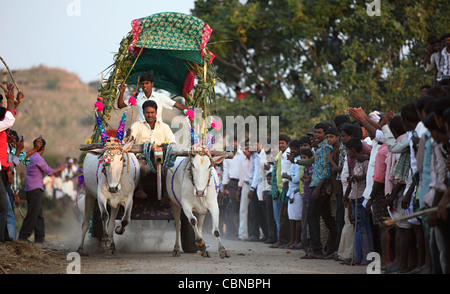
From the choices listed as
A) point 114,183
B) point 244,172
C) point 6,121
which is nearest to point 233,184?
point 244,172

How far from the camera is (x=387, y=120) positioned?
31.0 feet

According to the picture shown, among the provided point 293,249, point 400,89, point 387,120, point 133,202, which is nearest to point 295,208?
point 293,249

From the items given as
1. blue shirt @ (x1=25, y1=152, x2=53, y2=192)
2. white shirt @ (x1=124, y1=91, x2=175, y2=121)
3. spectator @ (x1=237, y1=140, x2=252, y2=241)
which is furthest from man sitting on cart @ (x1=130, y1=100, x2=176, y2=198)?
spectator @ (x1=237, y1=140, x2=252, y2=241)

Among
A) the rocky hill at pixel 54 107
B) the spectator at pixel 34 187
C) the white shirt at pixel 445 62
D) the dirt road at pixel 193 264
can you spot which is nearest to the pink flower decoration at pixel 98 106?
the dirt road at pixel 193 264

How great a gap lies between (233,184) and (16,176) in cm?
586

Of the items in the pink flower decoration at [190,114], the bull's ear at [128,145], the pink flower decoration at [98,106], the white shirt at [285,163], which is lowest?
the white shirt at [285,163]

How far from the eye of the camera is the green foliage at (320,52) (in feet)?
60.5

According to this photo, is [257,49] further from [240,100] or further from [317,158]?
[317,158]

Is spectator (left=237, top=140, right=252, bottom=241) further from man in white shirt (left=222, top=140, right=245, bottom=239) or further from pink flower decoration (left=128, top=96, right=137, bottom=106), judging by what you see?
pink flower decoration (left=128, top=96, right=137, bottom=106)

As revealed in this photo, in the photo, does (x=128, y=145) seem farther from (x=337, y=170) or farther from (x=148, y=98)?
(x=337, y=170)

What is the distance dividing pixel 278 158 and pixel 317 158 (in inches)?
145

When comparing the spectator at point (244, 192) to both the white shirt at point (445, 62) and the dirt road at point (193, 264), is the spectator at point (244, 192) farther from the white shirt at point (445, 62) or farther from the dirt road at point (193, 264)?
the white shirt at point (445, 62)

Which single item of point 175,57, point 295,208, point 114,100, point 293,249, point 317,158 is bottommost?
point 293,249

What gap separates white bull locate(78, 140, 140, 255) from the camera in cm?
1067
